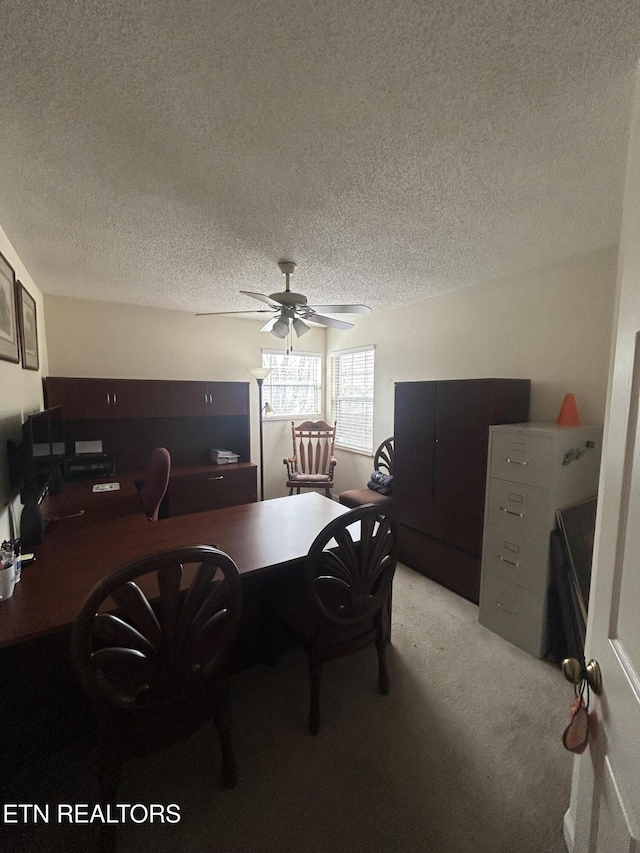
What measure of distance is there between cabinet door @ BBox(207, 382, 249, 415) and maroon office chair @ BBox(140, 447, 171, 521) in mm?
1266

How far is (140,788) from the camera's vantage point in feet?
4.43

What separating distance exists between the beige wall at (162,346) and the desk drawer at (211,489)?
73 centimetres

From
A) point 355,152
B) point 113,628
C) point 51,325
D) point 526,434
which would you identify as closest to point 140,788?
point 113,628

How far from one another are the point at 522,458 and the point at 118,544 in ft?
7.81

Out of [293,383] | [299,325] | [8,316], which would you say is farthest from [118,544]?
[293,383]

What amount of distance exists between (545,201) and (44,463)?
306 centimetres

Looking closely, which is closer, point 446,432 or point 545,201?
point 545,201

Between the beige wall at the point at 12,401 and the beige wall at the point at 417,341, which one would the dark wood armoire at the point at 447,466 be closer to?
the beige wall at the point at 417,341

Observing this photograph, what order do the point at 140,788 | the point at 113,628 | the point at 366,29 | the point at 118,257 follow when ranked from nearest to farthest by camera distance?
the point at 366,29 → the point at 113,628 → the point at 140,788 → the point at 118,257

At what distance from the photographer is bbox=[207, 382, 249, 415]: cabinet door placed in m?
3.94

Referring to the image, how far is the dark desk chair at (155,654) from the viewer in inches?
40.1

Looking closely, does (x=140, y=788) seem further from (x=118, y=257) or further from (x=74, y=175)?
(x=118, y=257)

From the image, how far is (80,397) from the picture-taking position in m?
3.31

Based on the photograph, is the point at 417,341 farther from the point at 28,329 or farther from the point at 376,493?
the point at 28,329
